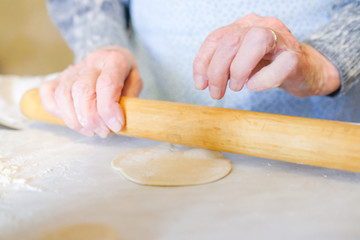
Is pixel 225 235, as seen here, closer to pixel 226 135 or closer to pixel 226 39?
pixel 226 135

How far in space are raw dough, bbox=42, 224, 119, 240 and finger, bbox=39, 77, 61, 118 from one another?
15.7 inches

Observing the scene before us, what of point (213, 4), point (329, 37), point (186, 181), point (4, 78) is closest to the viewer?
point (186, 181)

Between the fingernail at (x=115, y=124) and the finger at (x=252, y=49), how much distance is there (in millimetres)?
264

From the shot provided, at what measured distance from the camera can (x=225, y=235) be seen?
39 centimetres

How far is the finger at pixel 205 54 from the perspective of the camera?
59cm

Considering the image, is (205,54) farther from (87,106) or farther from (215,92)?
(87,106)

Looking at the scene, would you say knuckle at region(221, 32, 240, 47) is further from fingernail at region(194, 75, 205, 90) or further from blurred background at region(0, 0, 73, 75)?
blurred background at region(0, 0, 73, 75)

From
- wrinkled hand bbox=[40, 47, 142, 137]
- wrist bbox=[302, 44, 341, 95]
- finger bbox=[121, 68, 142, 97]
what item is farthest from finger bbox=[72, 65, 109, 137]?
wrist bbox=[302, 44, 341, 95]

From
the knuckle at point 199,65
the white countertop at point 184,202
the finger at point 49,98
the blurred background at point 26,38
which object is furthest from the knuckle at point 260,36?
the blurred background at point 26,38

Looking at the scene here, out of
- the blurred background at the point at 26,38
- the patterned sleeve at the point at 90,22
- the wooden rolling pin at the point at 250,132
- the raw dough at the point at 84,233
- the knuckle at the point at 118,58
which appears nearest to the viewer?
the raw dough at the point at 84,233

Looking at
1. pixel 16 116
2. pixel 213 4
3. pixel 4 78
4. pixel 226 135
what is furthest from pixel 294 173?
pixel 4 78

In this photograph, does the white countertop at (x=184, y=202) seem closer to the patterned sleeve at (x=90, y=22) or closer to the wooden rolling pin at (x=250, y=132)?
the wooden rolling pin at (x=250, y=132)

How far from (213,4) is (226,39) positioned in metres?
0.34

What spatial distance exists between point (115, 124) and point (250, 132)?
28 centimetres
